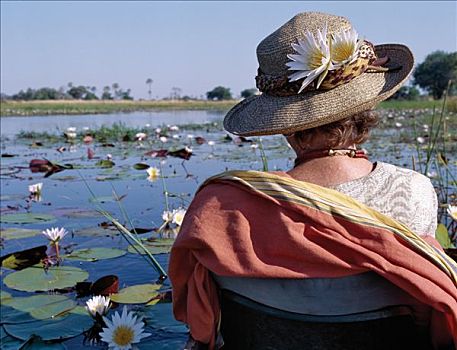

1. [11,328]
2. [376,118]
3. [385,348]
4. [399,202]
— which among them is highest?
[376,118]

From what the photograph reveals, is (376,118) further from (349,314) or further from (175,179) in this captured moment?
(175,179)

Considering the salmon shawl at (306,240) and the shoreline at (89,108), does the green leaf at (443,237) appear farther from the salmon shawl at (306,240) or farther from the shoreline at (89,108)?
the shoreline at (89,108)

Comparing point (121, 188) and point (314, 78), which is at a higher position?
point (314, 78)

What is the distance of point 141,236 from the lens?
128 inches

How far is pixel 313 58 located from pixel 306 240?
1.06ft

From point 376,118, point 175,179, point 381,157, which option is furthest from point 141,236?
point 381,157

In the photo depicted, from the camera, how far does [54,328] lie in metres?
2.16

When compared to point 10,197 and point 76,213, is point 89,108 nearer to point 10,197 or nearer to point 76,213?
point 10,197

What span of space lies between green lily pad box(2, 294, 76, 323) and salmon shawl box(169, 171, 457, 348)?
1321mm

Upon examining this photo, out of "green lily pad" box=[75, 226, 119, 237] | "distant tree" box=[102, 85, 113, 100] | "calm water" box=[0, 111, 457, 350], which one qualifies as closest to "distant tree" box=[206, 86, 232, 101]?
"distant tree" box=[102, 85, 113, 100]

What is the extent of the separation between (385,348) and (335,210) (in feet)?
0.87

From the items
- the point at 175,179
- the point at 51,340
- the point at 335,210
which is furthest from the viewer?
the point at 175,179

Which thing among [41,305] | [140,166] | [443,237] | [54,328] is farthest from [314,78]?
[140,166]

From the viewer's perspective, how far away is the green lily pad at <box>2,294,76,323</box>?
2.25m
